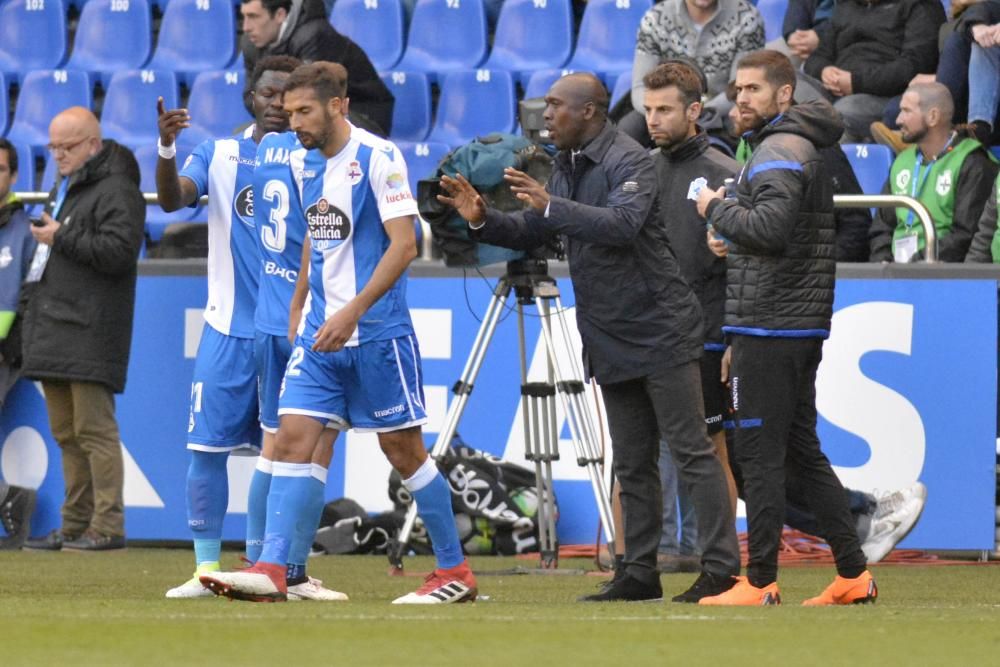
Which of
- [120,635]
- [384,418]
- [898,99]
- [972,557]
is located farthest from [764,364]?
[898,99]

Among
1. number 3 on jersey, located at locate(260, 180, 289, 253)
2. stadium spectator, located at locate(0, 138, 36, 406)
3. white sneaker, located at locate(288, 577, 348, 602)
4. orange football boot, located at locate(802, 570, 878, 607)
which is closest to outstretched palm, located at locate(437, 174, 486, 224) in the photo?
number 3 on jersey, located at locate(260, 180, 289, 253)

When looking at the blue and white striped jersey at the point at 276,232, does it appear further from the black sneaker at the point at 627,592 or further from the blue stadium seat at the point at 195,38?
the blue stadium seat at the point at 195,38

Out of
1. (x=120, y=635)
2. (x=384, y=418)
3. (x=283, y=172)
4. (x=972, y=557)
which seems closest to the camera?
(x=120, y=635)

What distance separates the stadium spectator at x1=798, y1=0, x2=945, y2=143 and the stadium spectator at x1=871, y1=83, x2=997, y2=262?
50.8 inches

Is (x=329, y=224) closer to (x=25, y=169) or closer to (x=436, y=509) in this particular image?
(x=436, y=509)

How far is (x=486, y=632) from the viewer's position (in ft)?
18.4

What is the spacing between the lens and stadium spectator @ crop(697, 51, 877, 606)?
6.89 metres

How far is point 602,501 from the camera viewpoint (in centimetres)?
898

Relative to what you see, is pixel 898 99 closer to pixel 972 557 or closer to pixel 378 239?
pixel 972 557

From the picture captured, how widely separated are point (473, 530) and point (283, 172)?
3.35 metres

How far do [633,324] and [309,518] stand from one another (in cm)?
140

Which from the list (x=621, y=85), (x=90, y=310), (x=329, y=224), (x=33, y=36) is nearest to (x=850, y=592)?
(x=329, y=224)

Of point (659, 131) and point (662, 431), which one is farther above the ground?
point (659, 131)

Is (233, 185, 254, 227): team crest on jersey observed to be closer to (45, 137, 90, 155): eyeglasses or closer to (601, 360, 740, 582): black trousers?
(601, 360, 740, 582): black trousers
